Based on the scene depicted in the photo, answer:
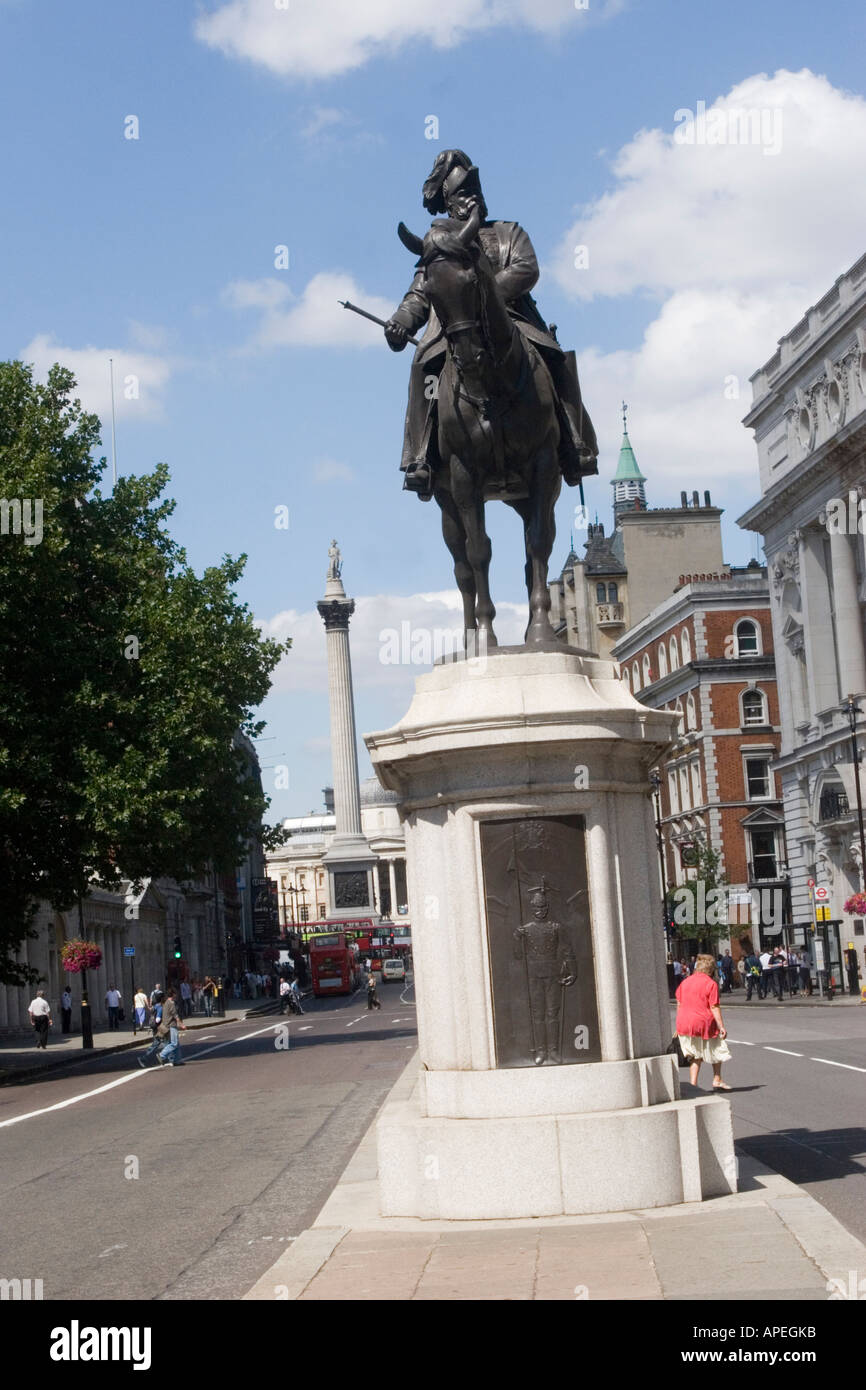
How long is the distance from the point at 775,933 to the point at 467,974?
6746 centimetres

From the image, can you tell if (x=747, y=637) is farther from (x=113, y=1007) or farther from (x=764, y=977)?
(x=113, y=1007)

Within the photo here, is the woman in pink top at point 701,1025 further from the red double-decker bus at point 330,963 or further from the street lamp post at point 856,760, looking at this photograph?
the red double-decker bus at point 330,963

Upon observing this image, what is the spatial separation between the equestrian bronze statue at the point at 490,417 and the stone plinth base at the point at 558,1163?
281cm

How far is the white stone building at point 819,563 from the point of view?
195ft

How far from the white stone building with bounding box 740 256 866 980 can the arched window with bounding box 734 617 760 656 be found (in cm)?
1230

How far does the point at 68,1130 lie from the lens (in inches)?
845

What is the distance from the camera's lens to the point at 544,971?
30.8 ft

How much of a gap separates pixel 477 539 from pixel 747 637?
2917 inches

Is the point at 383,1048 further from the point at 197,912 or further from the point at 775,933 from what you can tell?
the point at 197,912

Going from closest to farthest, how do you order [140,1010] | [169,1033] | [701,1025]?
[701,1025] < [169,1033] < [140,1010]

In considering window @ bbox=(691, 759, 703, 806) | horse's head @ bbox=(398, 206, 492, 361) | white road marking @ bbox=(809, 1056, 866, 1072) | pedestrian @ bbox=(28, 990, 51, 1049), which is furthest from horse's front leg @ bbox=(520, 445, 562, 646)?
window @ bbox=(691, 759, 703, 806)

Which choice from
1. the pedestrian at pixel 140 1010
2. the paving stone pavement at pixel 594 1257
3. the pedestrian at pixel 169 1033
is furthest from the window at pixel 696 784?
the paving stone pavement at pixel 594 1257

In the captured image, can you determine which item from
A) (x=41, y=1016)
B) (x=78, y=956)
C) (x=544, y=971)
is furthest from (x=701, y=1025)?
(x=78, y=956)
